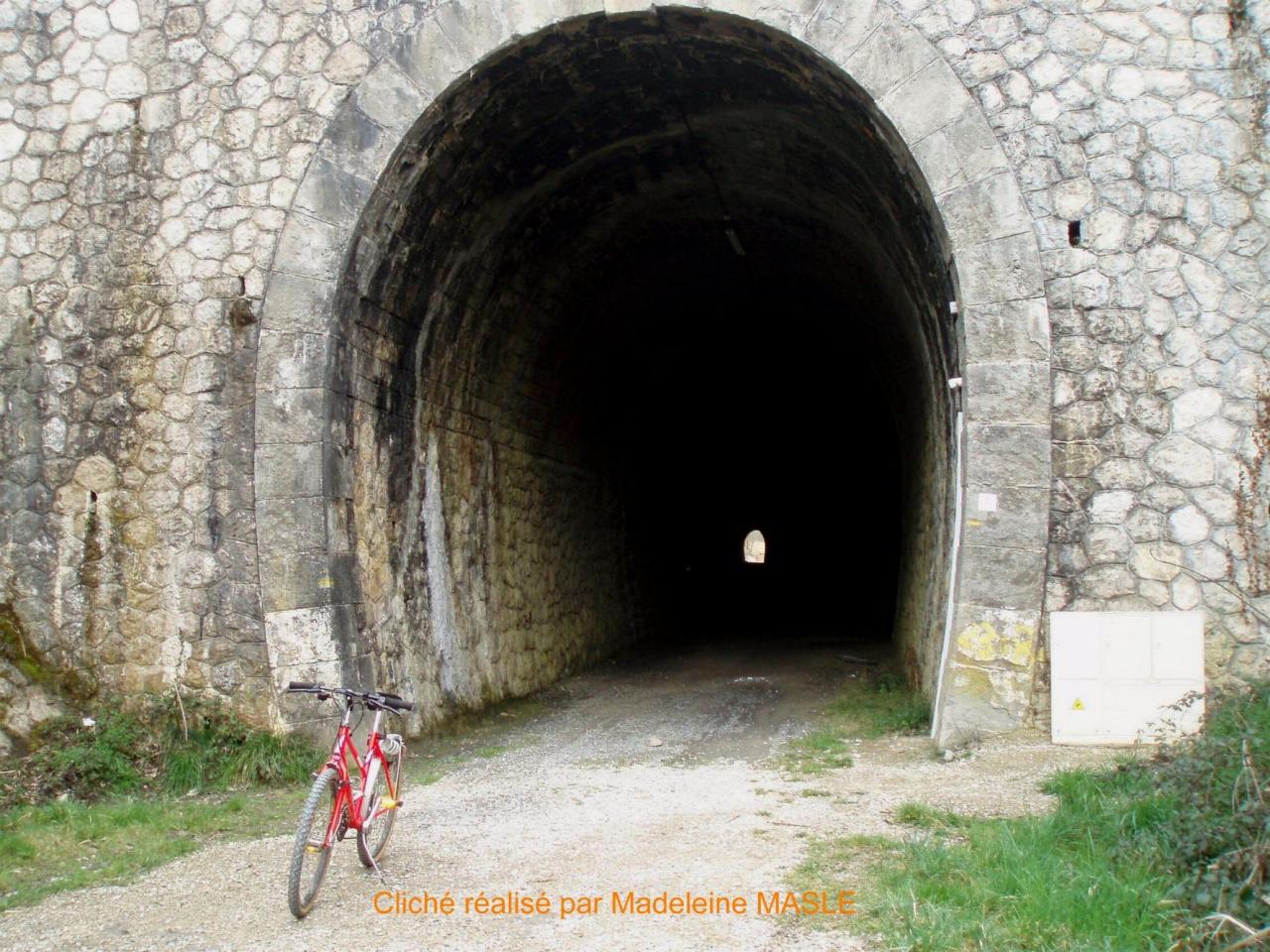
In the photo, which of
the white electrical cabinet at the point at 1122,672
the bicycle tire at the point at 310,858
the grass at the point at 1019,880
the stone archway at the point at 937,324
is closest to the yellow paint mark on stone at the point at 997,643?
the stone archway at the point at 937,324

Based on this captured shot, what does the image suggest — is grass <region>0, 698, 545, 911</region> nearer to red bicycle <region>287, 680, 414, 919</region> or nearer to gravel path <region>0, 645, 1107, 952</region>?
gravel path <region>0, 645, 1107, 952</region>

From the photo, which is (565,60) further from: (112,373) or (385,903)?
(385,903)

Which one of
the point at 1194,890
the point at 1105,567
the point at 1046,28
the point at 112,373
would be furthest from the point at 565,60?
the point at 1194,890

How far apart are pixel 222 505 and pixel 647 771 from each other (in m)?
3.28

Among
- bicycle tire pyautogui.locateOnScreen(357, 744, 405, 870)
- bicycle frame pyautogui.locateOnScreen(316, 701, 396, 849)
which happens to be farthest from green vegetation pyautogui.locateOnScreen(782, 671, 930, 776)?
bicycle frame pyautogui.locateOnScreen(316, 701, 396, 849)

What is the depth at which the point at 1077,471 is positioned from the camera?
6520 millimetres

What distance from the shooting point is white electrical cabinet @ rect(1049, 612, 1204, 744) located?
6289mm

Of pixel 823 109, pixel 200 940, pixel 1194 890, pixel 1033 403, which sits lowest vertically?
pixel 200 940

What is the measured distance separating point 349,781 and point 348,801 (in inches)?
4.2

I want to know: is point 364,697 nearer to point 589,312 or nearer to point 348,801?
point 348,801

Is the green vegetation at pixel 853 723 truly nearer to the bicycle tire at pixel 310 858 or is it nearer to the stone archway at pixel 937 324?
the stone archway at pixel 937 324

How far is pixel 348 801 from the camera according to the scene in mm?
4801

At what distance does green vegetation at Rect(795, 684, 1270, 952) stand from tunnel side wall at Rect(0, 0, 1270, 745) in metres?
1.65

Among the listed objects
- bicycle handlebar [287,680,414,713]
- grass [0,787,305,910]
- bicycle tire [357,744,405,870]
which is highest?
bicycle handlebar [287,680,414,713]
